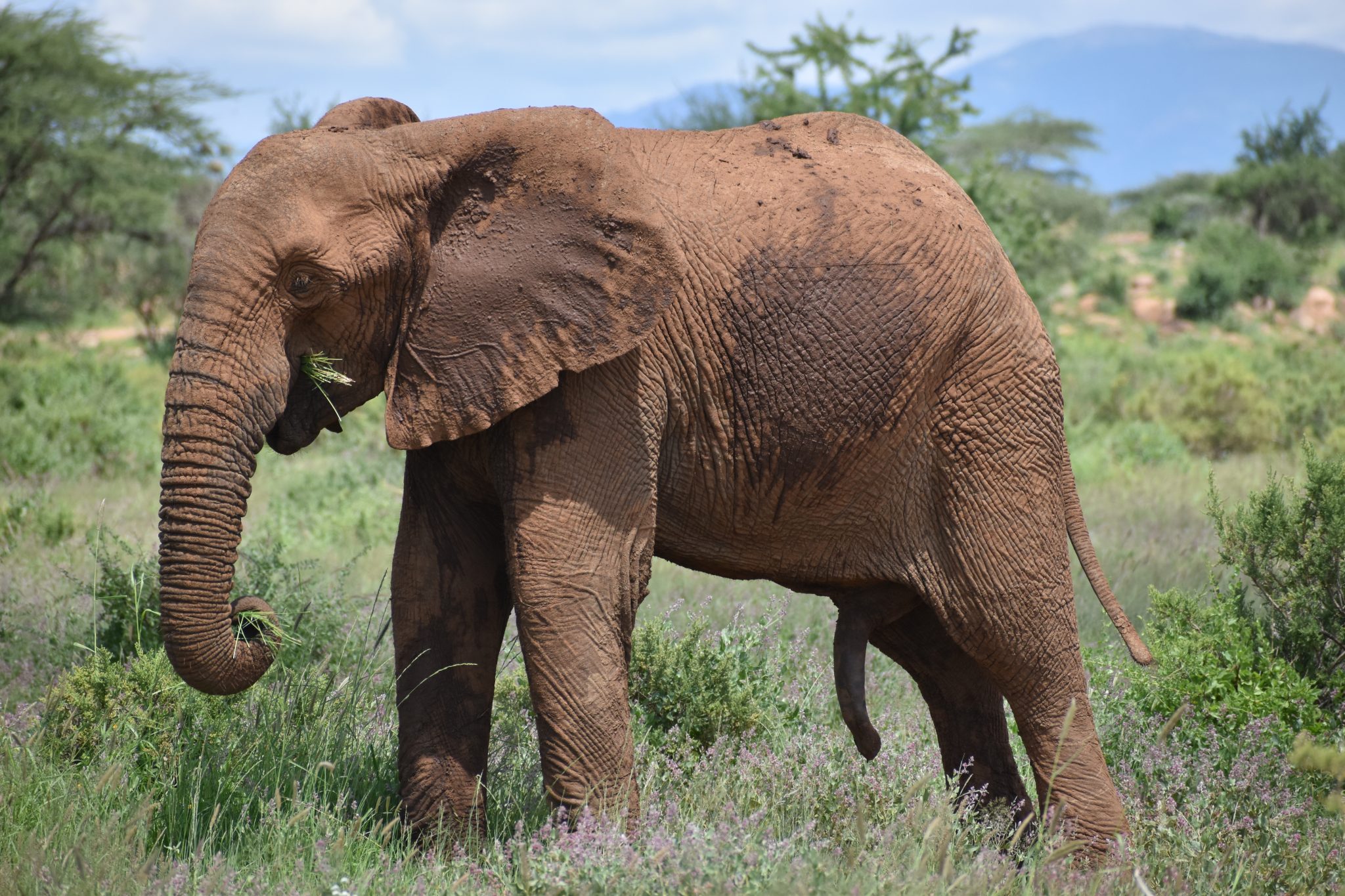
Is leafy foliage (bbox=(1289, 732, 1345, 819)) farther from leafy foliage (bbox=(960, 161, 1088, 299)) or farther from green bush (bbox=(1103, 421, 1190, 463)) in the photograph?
leafy foliage (bbox=(960, 161, 1088, 299))

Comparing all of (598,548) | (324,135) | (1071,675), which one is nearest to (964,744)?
(1071,675)

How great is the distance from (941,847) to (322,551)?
658 centimetres

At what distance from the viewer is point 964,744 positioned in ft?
15.4

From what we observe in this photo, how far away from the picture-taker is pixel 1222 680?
537 cm

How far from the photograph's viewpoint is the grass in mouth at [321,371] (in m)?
3.58

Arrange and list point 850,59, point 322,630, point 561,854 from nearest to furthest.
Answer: point 561,854, point 322,630, point 850,59

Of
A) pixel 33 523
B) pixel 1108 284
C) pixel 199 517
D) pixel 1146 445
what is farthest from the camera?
pixel 1108 284

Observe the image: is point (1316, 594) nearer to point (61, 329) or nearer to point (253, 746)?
point (253, 746)

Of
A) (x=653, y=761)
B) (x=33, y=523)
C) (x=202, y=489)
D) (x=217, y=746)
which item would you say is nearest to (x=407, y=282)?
(x=202, y=489)

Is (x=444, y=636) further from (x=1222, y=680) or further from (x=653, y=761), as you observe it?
(x=1222, y=680)

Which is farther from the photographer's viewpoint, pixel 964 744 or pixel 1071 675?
pixel 964 744

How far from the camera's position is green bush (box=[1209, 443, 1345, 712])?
5570mm

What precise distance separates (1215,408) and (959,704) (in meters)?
11.2

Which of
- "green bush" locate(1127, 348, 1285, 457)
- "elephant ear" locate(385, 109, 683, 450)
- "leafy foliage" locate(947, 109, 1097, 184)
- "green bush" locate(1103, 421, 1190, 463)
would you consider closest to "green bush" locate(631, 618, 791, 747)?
"elephant ear" locate(385, 109, 683, 450)
